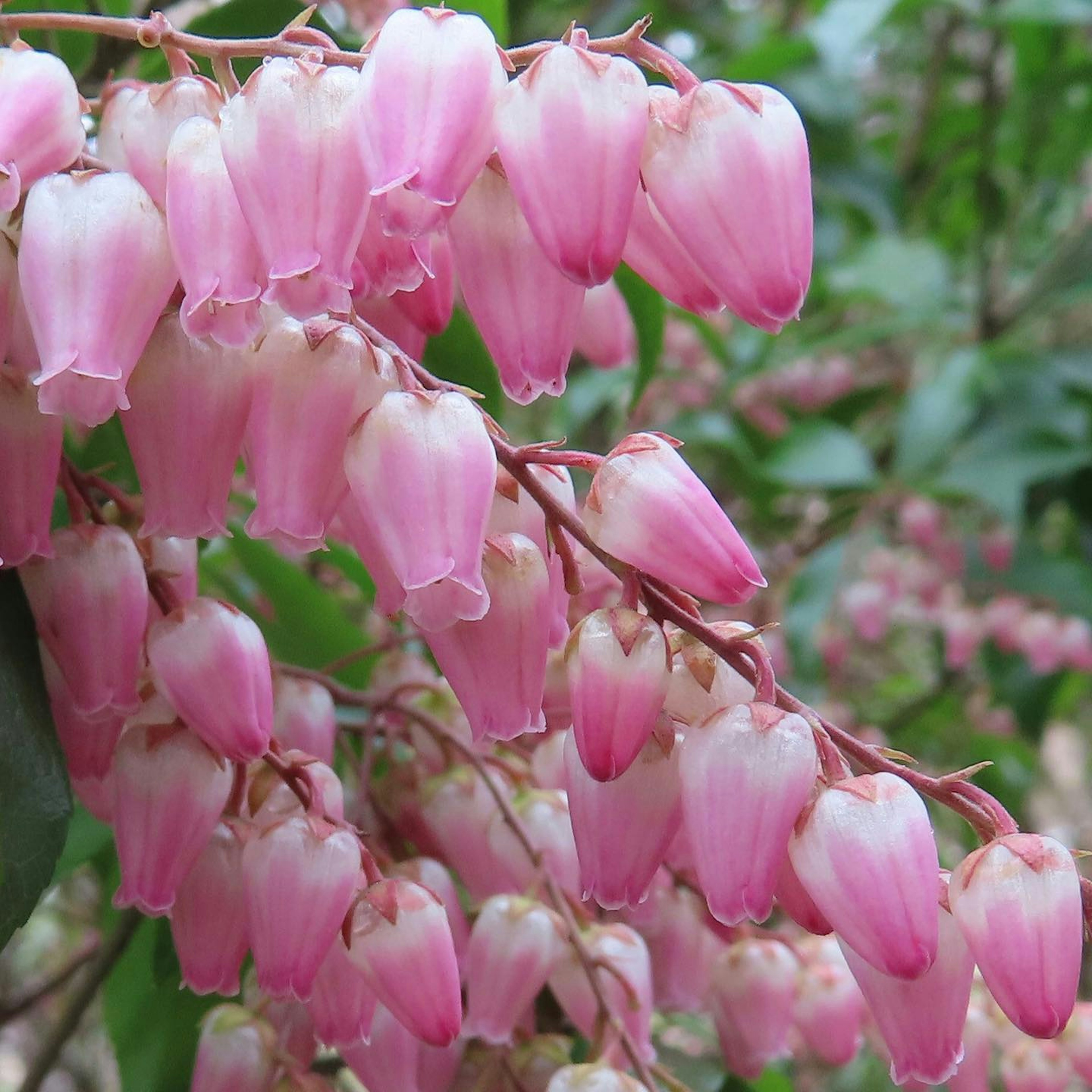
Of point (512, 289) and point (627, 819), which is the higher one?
point (512, 289)

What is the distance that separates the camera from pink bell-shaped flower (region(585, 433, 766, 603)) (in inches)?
19.0

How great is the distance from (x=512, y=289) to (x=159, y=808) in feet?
0.80

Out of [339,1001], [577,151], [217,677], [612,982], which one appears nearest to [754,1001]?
[612,982]

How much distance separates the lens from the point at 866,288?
1.90 meters

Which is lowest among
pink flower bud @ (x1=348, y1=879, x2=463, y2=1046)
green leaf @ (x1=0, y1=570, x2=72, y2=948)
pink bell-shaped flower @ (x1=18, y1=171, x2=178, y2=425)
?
pink flower bud @ (x1=348, y1=879, x2=463, y2=1046)

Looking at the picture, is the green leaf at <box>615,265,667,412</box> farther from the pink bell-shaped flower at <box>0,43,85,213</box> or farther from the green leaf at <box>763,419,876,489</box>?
the green leaf at <box>763,419,876,489</box>

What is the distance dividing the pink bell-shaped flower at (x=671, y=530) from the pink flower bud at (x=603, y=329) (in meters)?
0.30

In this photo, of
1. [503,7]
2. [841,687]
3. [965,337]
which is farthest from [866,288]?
[503,7]

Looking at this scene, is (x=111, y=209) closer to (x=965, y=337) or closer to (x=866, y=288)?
(x=866, y=288)

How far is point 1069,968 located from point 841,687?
183 centimetres

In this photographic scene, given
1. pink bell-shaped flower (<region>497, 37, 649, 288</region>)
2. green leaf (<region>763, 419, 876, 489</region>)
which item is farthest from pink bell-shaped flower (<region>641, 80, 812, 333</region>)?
green leaf (<region>763, 419, 876, 489</region>)

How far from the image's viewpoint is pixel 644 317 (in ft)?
3.26

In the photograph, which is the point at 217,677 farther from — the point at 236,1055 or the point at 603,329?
the point at 603,329

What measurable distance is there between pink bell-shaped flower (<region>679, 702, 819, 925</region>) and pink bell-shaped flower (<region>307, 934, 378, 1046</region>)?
7.1 inches
